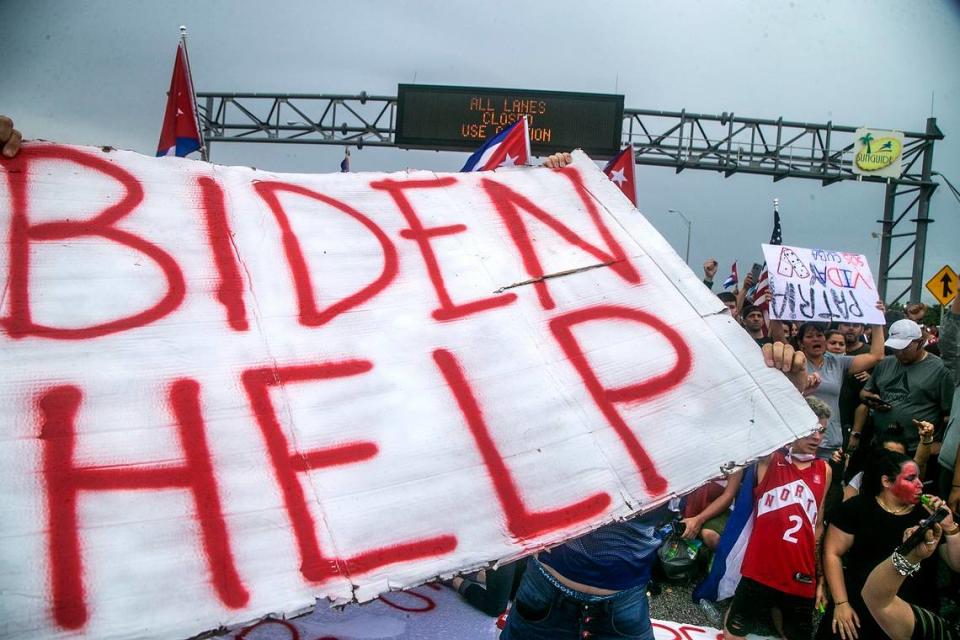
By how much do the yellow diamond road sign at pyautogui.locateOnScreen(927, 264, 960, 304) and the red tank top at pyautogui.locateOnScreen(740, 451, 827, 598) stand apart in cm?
925

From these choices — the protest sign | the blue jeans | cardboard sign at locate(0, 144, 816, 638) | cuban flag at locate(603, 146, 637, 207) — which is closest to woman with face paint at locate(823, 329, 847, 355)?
the protest sign

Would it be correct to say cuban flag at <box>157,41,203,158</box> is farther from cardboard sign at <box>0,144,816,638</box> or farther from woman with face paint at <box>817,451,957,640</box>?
woman with face paint at <box>817,451,957,640</box>

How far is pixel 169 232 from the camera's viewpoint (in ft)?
7.19

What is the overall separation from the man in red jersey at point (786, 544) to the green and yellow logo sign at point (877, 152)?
13.2 meters

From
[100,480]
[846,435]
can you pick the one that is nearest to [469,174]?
[100,480]

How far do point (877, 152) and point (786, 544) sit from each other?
45.0 feet

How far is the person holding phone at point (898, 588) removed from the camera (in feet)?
9.20

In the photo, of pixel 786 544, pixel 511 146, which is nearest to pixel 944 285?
pixel 786 544

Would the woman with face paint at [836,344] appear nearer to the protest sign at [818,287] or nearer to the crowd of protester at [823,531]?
the crowd of protester at [823,531]

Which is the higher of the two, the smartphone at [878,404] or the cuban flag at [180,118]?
the cuban flag at [180,118]

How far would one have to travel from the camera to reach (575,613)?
8.07 ft

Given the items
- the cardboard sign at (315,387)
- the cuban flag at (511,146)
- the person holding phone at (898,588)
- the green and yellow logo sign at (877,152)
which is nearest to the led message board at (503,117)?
the green and yellow logo sign at (877,152)

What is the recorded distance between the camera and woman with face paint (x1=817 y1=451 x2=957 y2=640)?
3559mm

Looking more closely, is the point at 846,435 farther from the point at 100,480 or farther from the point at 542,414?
the point at 100,480
